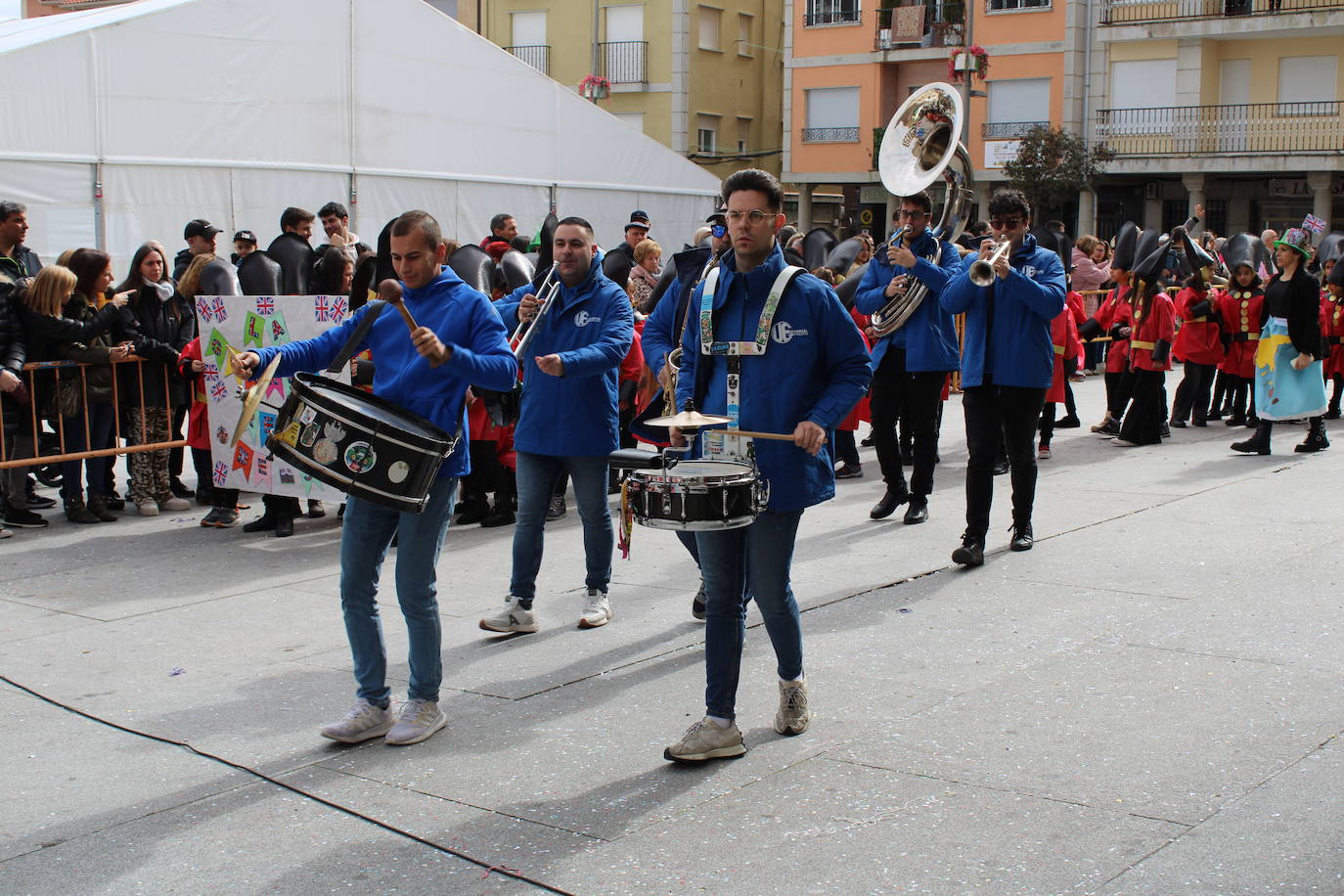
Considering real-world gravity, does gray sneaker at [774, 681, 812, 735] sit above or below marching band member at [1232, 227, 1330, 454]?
below

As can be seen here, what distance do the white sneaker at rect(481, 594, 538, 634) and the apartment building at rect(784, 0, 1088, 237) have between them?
100 feet

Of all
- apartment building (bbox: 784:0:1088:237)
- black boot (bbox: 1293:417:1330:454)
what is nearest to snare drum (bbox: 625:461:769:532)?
black boot (bbox: 1293:417:1330:454)

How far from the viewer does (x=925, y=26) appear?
131 feet

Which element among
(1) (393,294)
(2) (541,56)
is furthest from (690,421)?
(2) (541,56)

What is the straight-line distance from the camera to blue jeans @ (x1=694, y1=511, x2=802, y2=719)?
16.3 ft

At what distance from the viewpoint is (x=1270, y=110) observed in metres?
36.3

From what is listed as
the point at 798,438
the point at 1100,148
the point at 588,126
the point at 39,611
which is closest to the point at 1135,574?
the point at 798,438

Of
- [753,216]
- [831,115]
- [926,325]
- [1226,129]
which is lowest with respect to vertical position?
[926,325]

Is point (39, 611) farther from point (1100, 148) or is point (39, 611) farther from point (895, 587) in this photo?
point (1100, 148)

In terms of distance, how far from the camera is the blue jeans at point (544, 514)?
673cm

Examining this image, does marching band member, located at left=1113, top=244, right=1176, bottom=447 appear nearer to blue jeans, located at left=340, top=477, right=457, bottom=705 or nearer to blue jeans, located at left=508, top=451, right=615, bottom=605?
blue jeans, located at left=508, top=451, right=615, bottom=605

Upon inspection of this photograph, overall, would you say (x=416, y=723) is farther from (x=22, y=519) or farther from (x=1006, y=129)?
(x=1006, y=129)

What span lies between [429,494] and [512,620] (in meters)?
1.55

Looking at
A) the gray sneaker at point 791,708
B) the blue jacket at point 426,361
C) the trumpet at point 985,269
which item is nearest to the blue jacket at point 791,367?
the gray sneaker at point 791,708
